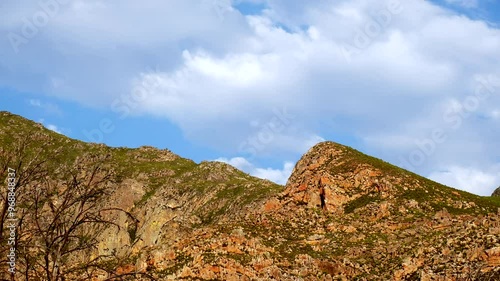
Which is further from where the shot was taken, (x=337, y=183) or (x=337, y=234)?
(x=337, y=183)

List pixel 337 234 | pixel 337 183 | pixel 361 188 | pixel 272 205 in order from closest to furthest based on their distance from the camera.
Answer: pixel 337 234, pixel 361 188, pixel 337 183, pixel 272 205

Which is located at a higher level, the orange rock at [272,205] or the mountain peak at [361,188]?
the mountain peak at [361,188]

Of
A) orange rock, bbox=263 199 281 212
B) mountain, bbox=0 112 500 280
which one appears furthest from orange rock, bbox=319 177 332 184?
orange rock, bbox=263 199 281 212

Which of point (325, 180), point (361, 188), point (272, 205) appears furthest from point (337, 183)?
point (272, 205)

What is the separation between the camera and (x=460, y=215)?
189 feet

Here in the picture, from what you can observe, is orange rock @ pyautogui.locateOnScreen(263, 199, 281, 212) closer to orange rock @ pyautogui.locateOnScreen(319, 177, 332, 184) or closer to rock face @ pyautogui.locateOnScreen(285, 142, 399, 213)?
rock face @ pyautogui.locateOnScreen(285, 142, 399, 213)

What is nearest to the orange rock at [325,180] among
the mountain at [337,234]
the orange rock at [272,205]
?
the mountain at [337,234]

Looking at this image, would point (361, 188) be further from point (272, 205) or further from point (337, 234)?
point (272, 205)

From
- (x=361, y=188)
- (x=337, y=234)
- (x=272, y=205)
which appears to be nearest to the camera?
(x=337, y=234)

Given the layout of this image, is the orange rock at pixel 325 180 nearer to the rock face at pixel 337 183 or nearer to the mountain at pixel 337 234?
the rock face at pixel 337 183

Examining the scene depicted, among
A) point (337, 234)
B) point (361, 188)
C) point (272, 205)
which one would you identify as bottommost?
point (337, 234)

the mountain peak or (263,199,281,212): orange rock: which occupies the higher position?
the mountain peak

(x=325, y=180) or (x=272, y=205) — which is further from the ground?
(x=325, y=180)

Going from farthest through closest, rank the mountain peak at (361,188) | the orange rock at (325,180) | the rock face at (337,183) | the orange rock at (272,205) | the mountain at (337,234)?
the orange rock at (272,205) → the orange rock at (325,180) → the rock face at (337,183) → the mountain peak at (361,188) → the mountain at (337,234)
